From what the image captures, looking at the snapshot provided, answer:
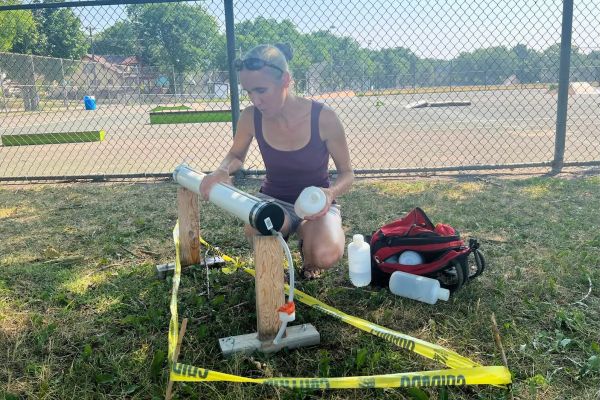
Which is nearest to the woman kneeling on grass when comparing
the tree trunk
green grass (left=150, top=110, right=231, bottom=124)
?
green grass (left=150, top=110, right=231, bottom=124)

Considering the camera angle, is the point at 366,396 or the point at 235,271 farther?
the point at 235,271

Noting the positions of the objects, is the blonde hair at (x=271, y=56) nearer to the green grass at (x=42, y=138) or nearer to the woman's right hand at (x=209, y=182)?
the woman's right hand at (x=209, y=182)

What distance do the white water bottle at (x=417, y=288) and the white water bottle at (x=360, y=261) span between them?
0.16 m

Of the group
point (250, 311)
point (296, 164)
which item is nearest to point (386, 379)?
point (250, 311)

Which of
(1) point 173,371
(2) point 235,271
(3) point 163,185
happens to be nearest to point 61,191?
(3) point 163,185

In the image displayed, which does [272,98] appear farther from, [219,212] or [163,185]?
[163,185]

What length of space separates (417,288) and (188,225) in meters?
1.44

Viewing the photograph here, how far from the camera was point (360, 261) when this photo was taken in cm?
289

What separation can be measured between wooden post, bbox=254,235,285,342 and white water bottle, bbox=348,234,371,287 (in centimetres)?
77

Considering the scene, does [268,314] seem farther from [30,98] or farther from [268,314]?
[30,98]

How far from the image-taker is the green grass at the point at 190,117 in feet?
32.2

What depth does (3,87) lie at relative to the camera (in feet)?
57.1

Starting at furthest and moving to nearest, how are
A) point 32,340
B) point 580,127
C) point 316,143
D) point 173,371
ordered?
point 580,127 → point 316,143 → point 32,340 → point 173,371

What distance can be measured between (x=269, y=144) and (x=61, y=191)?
150 inches
